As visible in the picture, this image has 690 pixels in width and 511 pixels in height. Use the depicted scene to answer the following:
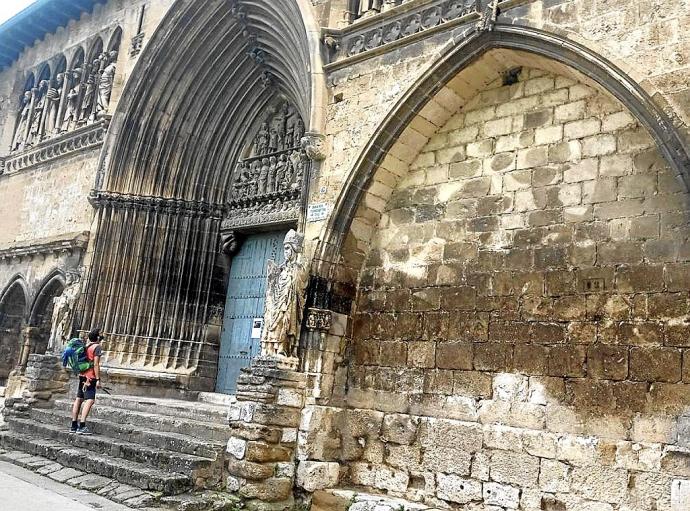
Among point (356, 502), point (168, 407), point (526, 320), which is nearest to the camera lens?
point (526, 320)

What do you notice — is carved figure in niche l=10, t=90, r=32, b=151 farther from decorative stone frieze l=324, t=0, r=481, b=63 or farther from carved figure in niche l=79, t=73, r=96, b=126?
decorative stone frieze l=324, t=0, r=481, b=63

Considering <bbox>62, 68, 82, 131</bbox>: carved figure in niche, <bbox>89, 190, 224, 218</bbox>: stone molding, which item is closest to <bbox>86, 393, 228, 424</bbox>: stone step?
<bbox>89, 190, 224, 218</bbox>: stone molding

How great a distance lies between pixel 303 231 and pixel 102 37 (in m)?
6.40

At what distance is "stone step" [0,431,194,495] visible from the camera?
17.4 ft

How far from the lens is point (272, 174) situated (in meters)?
8.65

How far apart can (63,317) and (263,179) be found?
10.6 ft

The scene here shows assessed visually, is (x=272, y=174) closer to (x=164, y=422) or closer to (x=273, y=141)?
(x=273, y=141)

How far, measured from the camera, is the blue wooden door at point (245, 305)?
27.6ft

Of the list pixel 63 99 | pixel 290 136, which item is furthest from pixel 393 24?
pixel 63 99

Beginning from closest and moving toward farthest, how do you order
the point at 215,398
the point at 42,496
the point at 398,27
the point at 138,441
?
the point at 42,496 < the point at 398,27 < the point at 138,441 < the point at 215,398

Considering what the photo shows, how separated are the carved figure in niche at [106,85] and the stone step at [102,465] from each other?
4981 mm

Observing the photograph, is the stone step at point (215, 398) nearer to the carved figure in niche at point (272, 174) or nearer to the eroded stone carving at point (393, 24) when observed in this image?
the carved figure in niche at point (272, 174)

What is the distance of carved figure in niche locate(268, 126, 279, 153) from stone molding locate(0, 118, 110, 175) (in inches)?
104

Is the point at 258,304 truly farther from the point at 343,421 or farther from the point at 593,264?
the point at 593,264
